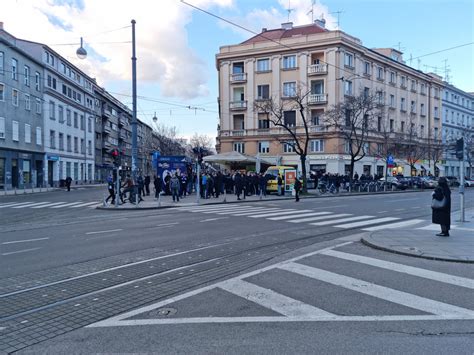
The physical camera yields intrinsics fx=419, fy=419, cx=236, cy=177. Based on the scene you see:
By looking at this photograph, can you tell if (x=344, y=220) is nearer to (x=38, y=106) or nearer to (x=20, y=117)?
(x=20, y=117)

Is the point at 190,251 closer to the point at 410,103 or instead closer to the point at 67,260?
the point at 67,260

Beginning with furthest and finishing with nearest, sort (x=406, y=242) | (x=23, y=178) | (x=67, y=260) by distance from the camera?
(x=23, y=178) < (x=406, y=242) < (x=67, y=260)

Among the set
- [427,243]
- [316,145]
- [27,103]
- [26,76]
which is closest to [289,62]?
[316,145]

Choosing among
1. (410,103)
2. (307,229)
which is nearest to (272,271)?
(307,229)

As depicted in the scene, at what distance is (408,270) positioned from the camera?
294 inches

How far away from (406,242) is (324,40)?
43848 mm

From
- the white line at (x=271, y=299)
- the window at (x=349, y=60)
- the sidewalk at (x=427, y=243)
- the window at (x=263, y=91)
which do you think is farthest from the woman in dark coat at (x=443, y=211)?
the window at (x=263, y=91)

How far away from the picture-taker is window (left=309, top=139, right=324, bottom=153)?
169 ft

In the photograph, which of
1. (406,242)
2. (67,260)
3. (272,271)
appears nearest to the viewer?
(272,271)

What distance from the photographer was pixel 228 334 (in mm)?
4531

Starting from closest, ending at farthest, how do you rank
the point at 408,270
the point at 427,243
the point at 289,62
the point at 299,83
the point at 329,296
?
the point at 329,296 → the point at 408,270 → the point at 427,243 → the point at 299,83 → the point at 289,62

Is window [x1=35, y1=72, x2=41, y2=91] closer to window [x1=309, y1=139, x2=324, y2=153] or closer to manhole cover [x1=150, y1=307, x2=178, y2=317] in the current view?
window [x1=309, y1=139, x2=324, y2=153]

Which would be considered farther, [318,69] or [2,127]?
[318,69]

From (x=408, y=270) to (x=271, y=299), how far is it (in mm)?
3078
